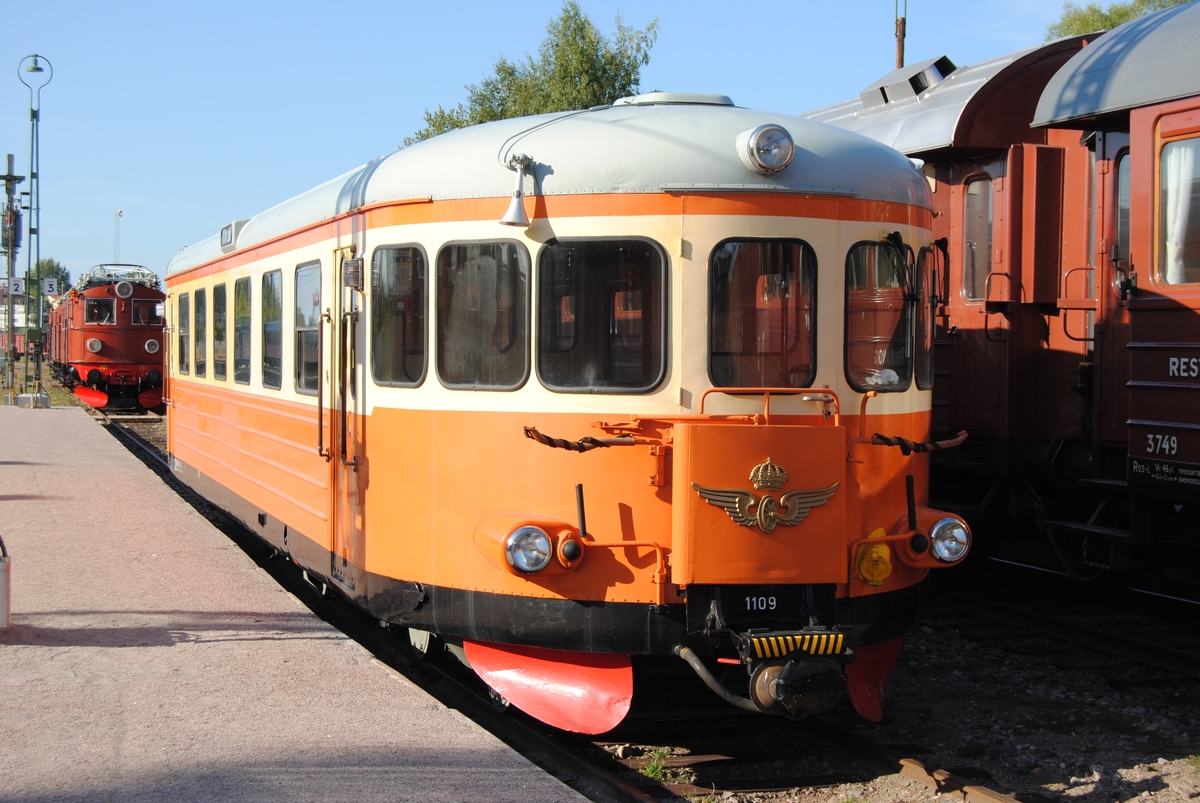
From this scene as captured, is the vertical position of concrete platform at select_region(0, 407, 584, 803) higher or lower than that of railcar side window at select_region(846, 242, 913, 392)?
lower

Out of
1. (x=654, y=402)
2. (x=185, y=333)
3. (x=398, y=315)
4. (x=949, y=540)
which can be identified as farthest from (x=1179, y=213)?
(x=185, y=333)

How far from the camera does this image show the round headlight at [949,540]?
577 centimetres

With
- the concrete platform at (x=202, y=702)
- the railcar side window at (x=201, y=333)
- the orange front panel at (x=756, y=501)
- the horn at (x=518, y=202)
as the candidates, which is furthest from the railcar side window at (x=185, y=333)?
the orange front panel at (x=756, y=501)

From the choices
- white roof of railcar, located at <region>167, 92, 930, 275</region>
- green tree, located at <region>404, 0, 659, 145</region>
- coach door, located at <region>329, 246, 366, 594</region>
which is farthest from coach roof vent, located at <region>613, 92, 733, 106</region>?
green tree, located at <region>404, 0, 659, 145</region>

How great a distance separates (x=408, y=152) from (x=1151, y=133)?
4743mm

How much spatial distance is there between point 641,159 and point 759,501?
1679 mm

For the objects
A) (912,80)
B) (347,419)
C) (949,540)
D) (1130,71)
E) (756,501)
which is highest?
(912,80)

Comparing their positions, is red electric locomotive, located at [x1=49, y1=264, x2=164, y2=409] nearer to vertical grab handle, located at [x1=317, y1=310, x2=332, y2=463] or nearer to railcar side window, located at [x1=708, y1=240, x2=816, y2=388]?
vertical grab handle, located at [x1=317, y1=310, x2=332, y2=463]

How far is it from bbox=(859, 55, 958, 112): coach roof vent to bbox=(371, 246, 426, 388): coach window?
5713mm

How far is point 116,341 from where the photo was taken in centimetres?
3117

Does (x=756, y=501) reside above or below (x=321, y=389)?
below

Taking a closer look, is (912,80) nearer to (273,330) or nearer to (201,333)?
(273,330)

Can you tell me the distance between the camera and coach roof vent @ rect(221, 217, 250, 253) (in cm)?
965

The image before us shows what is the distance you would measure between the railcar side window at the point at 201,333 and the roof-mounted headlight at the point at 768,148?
6.93 metres
